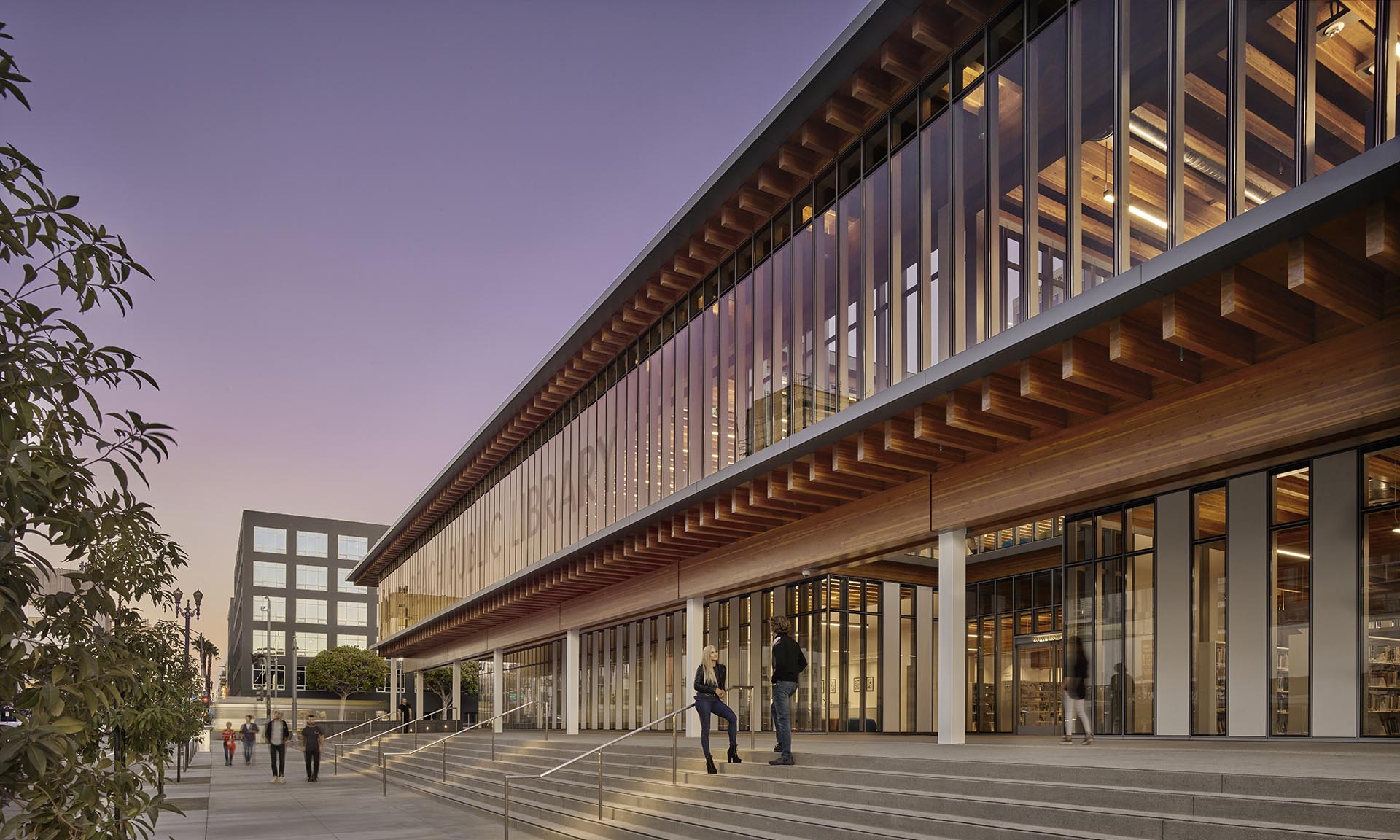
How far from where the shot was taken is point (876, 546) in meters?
17.0

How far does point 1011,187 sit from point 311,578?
115274mm

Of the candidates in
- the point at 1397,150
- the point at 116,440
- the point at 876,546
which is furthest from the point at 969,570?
the point at 116,440

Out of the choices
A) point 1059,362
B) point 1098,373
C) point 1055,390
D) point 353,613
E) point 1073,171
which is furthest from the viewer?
point 353,613

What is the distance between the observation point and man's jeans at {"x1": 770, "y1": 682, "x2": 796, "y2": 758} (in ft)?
46.3

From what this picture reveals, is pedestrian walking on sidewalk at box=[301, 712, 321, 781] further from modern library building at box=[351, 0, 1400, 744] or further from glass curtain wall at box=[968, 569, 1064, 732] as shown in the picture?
glass curtain wall at box=[968, 569, 1064, 732]

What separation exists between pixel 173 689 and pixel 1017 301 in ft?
56.2

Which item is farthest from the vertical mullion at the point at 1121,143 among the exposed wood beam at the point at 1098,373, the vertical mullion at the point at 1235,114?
the vertical mullion at the point at 1235,114

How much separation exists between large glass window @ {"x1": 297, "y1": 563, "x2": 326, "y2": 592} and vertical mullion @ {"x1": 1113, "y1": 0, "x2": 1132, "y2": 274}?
11601cm

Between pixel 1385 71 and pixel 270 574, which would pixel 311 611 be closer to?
pixel 270 574

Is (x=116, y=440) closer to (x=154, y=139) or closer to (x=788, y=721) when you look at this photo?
(x=788, y=721)

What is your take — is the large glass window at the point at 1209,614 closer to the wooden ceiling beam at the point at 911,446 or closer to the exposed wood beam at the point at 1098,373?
the wooden ceiling beam at the point at 911,446

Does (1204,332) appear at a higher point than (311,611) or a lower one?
higher

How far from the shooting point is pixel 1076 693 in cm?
1574

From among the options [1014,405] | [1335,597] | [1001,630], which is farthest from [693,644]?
[1335,597]
